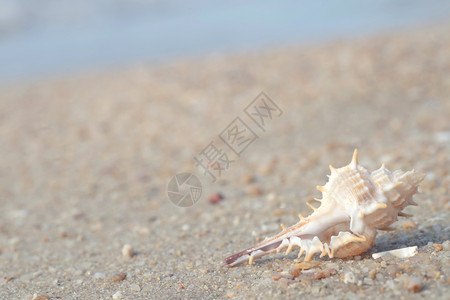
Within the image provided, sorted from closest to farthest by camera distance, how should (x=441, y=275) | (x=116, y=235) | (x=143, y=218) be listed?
(x=441, y=275) → (x=116, y=235) → (x=143, y=218)

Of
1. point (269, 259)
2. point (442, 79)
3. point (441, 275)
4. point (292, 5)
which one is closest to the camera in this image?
point (441, 275)

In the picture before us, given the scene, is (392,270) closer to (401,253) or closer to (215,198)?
(401,253)

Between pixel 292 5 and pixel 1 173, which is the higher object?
pixel 292 5

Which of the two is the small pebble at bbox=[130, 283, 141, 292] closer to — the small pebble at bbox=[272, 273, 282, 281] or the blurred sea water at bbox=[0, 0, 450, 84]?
the small pebble at bbox=[272, 273, 282, 281]

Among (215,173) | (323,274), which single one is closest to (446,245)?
(323,274)

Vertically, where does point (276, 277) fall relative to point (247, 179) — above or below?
below

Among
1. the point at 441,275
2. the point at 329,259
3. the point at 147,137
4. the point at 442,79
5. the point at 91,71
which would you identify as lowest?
the point at 441,275

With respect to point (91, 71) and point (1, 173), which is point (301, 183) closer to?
point (1, 173)

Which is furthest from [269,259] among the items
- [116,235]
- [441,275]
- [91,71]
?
[91,71]
